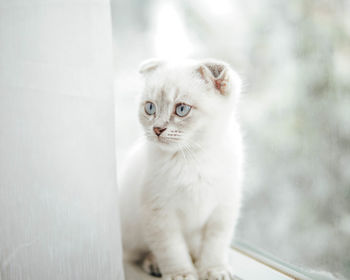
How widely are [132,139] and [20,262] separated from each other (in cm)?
90

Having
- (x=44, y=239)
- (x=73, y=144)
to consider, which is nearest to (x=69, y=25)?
(x=73, y=144)

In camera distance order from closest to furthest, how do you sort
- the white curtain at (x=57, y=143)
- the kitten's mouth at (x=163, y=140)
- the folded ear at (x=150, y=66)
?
the white curtain at (x=57, y=143) → the kitten's mouth at (x=163, y=140) → the folded ear at (x=150, y=66)

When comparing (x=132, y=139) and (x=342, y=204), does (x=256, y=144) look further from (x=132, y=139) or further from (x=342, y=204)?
(x=132, y=139)

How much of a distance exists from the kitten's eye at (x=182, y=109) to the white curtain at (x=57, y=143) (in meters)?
0.22

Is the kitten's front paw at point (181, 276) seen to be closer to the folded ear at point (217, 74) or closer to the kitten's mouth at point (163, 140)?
the kitten's mouth at point (163, 140)

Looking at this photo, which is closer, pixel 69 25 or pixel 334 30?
pixel 69 25

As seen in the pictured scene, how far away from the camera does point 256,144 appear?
1.17 meters

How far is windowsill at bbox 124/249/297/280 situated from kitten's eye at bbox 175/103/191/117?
1.71 ft

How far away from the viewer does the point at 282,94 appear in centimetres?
104

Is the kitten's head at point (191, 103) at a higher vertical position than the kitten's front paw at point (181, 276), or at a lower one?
higher

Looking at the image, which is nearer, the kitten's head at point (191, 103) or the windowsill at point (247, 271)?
the kitten's head at point (191, 103)

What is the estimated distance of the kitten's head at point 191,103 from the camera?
0.87m

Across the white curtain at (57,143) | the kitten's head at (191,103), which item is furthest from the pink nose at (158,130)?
the white curtain at (57,143)

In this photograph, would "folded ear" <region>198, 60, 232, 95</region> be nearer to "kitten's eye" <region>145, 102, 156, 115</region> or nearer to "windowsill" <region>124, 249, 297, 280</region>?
"kitten's eye" <region>145, 102, 156, 115</region>
